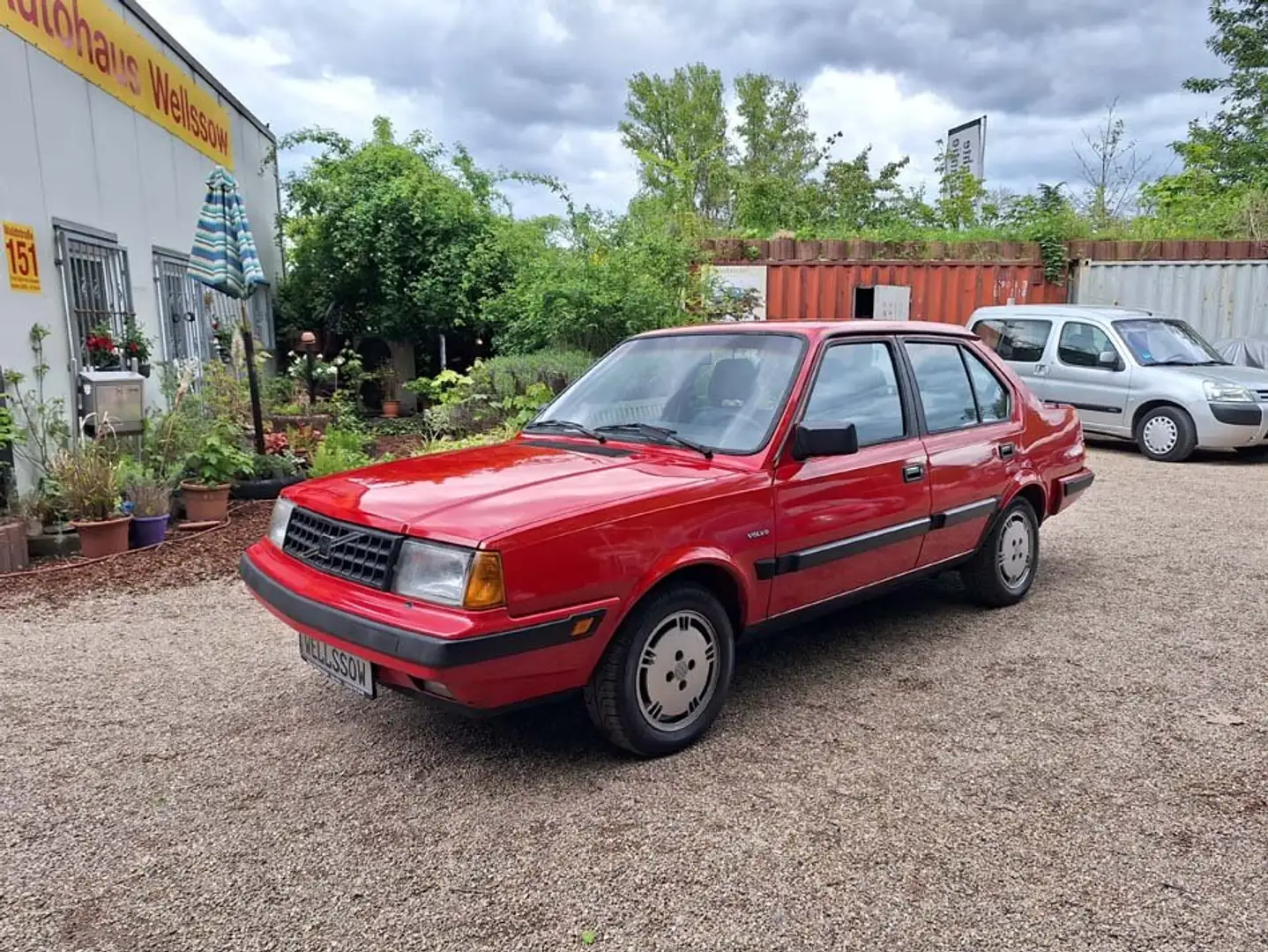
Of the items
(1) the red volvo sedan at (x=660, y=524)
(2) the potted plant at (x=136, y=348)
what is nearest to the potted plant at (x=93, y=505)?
(2) the potted plant at (x=136, y=348)

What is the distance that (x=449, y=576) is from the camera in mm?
2832

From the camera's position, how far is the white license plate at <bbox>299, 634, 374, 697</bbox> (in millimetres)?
3010

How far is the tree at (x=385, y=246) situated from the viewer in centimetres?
1420

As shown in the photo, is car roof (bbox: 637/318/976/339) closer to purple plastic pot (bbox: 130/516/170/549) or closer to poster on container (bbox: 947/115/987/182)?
purple plastic pot (bbox: 130/516/170/549)

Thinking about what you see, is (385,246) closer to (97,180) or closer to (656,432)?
(97,180)

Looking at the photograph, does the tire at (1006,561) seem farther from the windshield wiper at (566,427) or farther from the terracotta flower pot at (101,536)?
the terracotta flower pot at (101,536)

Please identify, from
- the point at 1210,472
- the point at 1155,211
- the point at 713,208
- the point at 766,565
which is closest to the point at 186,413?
the point at 766,565

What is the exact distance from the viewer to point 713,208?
38.3 metres

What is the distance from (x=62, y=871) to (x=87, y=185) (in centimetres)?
709

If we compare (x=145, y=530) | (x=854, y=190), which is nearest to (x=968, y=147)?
(x=854, y=190)

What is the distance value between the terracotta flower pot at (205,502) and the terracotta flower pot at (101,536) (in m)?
0.78

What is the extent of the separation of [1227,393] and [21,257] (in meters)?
11.5

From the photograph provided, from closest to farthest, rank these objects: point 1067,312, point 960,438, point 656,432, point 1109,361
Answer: point 656,432
point 960,438
point 1109,361
point 1067,312

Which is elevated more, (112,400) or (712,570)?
(112,400)
